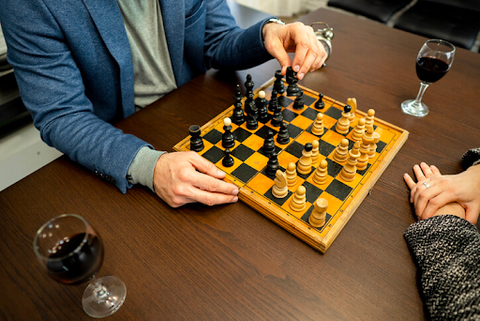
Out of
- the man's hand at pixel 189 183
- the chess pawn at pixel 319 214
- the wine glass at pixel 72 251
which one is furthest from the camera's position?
the man's hand at pixel 189 183

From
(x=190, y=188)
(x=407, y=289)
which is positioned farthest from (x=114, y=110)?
(x=407, y=289)

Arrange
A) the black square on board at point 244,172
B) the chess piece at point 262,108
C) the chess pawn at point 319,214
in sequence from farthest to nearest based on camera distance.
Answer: the chess piece at point 262,108
the black square on board at point 244,172
the chess pawn at point 319,214

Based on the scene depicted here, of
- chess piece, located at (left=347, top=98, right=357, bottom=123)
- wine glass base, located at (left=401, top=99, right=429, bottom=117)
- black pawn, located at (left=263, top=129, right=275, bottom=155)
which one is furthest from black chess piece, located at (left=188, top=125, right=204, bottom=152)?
wine glass base, located at (left=401, top=99, right=429, bottom=117)

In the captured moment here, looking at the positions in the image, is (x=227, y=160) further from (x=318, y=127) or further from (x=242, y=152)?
(x=318, y=127)

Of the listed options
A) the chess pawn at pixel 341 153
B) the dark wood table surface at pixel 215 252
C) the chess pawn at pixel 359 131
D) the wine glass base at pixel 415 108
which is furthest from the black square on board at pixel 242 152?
the wine glass base at pixel 415 108

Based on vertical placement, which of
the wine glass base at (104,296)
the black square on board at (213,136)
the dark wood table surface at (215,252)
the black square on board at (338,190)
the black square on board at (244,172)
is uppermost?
the black square on board at (213,136)

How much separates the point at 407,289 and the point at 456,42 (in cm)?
277

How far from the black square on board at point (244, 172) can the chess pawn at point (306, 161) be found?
173 millimetres

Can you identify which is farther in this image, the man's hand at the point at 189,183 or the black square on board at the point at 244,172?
the black square on board at the point at 244,172

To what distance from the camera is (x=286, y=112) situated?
1.49 metres

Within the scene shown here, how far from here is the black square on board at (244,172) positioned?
118cm

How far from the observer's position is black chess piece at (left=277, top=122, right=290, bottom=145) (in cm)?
131

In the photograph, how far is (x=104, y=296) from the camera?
874mm

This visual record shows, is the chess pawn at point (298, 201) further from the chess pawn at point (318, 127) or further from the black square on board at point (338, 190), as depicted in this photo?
the chess pawn at point (318, 127)
